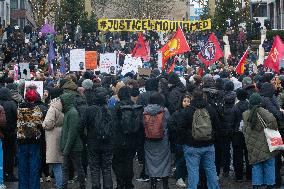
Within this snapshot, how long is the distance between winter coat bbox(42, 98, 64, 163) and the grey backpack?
7.85ft

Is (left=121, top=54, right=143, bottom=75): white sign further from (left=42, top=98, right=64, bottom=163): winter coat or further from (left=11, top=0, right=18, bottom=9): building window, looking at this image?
(left=11, top=0, right=18, bottom=9): building window

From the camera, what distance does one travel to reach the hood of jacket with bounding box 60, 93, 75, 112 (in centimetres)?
1104

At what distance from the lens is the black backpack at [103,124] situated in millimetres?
10789

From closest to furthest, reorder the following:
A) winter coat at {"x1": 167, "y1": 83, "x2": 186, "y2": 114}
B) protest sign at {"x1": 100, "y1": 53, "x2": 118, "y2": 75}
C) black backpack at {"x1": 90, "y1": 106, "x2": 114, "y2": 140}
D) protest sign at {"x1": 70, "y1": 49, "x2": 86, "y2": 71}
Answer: black backpack at {"x1": 90, "y1": 106, "x2": 114, "y2": 140} → winter coat at {"x1": 167, "y1": 83, "x2": 186, "y2": 114} → protest sign at {"x1": 70, "y1": 49, "x2": 86, "y2": 71} → protest sign at {"x1": 100, "y1": 53, "x2": 118, "y2": 75}

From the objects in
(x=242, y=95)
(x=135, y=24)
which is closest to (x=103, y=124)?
(x=242, y=95)

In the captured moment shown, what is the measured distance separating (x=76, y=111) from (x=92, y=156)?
0.79m

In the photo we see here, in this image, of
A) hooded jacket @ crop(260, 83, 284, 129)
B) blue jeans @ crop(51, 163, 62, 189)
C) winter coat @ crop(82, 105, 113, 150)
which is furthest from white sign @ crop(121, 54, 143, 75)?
winter coat @ crop(82, 105, 113, 150)

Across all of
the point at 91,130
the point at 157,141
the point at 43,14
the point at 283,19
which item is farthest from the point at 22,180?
the point at 283,19

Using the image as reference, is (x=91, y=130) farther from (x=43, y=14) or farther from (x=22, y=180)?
(x=43, y=14)

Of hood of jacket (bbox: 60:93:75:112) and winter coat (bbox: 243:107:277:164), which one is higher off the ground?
hood of jacket (bbox: 60:93:75:112)

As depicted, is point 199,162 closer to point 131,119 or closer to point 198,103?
point 198,103

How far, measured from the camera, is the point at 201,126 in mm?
10219

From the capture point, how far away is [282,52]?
57.5 ft

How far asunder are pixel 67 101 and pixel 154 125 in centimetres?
152
